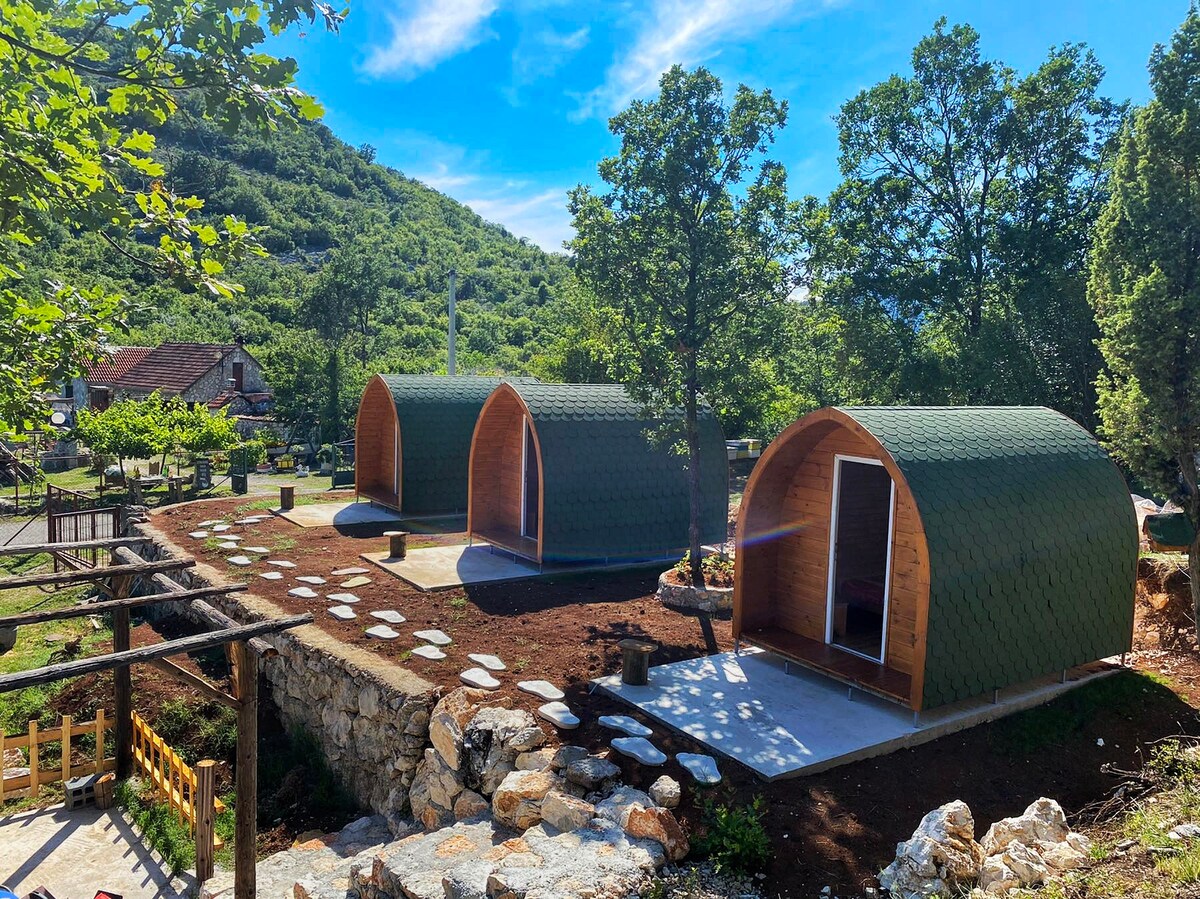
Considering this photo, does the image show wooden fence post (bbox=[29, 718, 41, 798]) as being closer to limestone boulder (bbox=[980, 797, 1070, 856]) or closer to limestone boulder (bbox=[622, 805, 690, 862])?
limestone boulder (bbox=[622, 805, 690, 862])

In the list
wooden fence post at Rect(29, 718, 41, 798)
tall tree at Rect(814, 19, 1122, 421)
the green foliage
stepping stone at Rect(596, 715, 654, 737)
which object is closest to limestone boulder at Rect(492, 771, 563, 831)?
stepping stone at Rect(596, 715, 654, 737)

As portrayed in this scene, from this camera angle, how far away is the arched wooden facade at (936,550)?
704cm

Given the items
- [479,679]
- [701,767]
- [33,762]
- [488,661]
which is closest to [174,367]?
[33,762]

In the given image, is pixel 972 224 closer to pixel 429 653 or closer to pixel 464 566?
pixel 464 566

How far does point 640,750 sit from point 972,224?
19338 mm

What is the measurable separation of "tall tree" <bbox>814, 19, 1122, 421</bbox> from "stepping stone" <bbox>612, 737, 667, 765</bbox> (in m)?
14.3

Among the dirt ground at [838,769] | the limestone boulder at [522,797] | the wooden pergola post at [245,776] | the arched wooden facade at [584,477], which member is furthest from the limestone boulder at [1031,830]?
the arched wooden facade at [584,477]

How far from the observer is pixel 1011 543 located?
289 inches

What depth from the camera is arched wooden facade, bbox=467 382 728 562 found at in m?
12.3

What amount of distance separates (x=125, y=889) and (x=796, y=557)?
704 centimetres

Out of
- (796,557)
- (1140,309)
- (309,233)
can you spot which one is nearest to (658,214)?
(796,557)

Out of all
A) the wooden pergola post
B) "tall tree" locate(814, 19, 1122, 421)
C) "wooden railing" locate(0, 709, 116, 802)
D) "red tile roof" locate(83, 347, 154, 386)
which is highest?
"tall tree" locate(814, 19, 1122, 421)

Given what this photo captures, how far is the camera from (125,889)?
663 centimetres

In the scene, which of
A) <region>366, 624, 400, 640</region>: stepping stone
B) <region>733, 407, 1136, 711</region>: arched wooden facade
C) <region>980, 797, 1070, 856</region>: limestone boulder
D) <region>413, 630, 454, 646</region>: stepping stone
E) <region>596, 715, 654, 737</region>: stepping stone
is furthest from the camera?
<region>366, 624, 400, 640</region>: stepping stone
